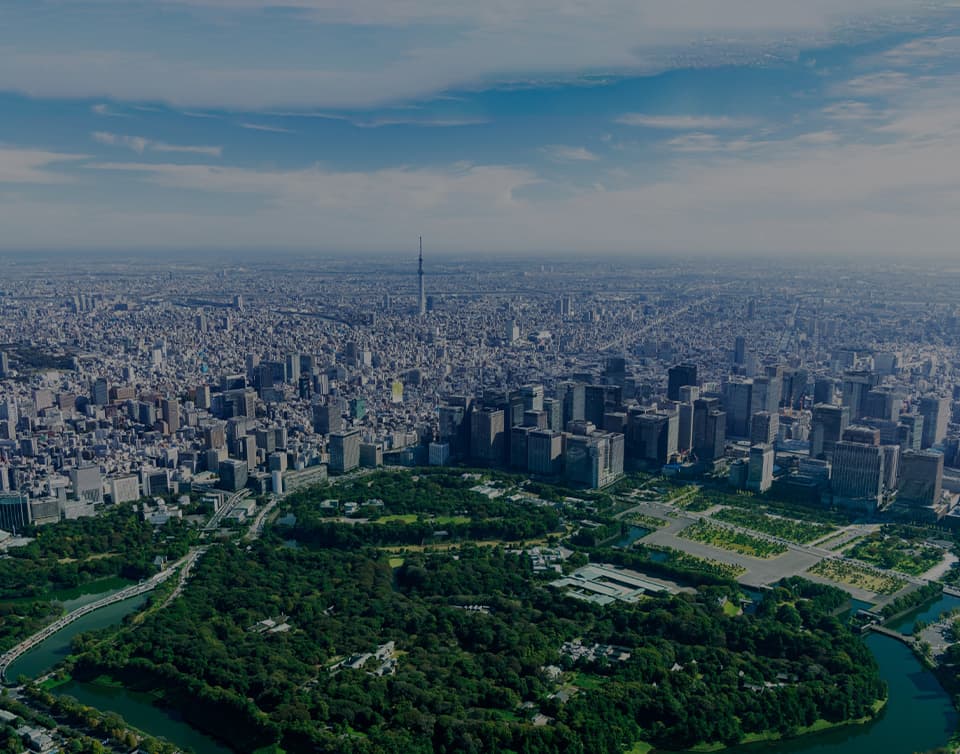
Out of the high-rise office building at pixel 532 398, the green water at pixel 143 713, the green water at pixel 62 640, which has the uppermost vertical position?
the high-rise office building at pixel 532 398

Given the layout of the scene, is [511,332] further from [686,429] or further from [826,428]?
[826,428]

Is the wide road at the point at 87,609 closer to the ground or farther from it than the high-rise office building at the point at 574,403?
closer to the ground

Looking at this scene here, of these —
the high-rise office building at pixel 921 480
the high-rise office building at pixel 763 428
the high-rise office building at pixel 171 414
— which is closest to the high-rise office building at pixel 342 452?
the high-rise office building at pixel 171 414

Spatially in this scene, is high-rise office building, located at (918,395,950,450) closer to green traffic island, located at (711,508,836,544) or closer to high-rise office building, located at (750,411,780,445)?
high-rise office building, located at (750,411,780,445)

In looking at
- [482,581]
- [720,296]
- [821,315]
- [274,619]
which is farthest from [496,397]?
[720,296]

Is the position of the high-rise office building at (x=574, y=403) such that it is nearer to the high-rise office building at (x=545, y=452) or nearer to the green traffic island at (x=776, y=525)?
the high-rise office building at (x=545, y=452)

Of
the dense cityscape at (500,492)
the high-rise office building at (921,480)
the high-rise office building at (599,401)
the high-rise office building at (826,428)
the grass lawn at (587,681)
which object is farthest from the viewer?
the high-rise office building at (599,401)

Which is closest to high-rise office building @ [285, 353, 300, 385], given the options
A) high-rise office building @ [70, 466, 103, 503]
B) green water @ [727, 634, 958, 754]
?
high-rise office building @ [70, 466, 103, 503]
